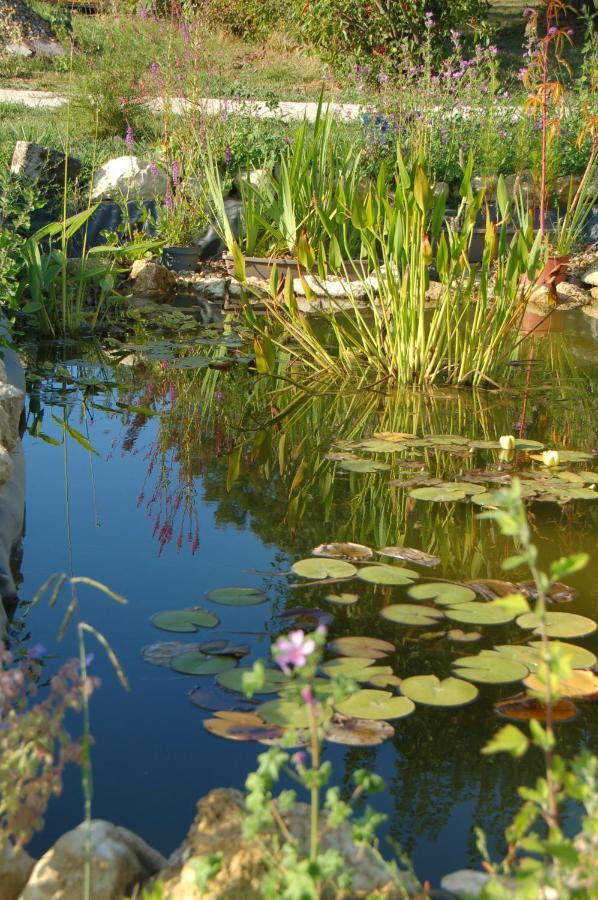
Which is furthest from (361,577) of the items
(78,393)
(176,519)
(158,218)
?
(158,218)

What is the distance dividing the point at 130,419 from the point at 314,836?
328cm

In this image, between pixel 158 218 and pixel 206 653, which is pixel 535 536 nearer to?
pixel 206 653

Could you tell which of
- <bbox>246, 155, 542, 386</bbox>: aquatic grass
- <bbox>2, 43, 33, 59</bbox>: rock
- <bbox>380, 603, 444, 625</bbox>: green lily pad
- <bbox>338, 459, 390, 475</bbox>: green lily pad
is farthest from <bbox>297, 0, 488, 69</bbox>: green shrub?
<bbox>380, 603, 444, 625</bbox>: green lily pad

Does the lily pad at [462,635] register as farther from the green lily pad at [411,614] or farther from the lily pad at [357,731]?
the lily pad at [357,731]

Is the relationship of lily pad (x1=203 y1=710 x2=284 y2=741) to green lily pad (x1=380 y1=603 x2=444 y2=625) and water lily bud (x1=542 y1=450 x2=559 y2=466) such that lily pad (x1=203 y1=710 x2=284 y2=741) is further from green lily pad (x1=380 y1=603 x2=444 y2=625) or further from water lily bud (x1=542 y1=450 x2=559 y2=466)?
water lily bud (x1=542 y1=450 x2=559 y2=466)

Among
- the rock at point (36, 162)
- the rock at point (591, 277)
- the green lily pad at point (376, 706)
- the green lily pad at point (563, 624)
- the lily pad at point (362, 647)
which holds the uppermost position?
the rock at point (36, 162)

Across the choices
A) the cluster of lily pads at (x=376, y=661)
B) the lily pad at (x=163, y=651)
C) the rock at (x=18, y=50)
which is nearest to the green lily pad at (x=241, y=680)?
the cluster of lily pads at (x=376, y=661)

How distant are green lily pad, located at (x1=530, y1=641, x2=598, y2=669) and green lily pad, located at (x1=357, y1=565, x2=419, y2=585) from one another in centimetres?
44

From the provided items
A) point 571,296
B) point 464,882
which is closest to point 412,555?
point 464,882

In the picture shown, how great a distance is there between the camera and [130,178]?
8.08 metres

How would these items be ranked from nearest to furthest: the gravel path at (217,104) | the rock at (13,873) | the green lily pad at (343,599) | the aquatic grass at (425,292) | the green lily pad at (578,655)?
the rock at (13,873)
the green lily pad at (578,655)
the green lily pad at (343,599)
the aquatic grass at (425,292)
the gravel path at (217,104)

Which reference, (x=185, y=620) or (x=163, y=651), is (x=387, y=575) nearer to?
(x=185, y=620)

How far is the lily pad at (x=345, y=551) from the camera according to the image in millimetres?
2918

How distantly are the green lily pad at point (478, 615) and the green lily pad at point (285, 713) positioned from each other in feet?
1.75
